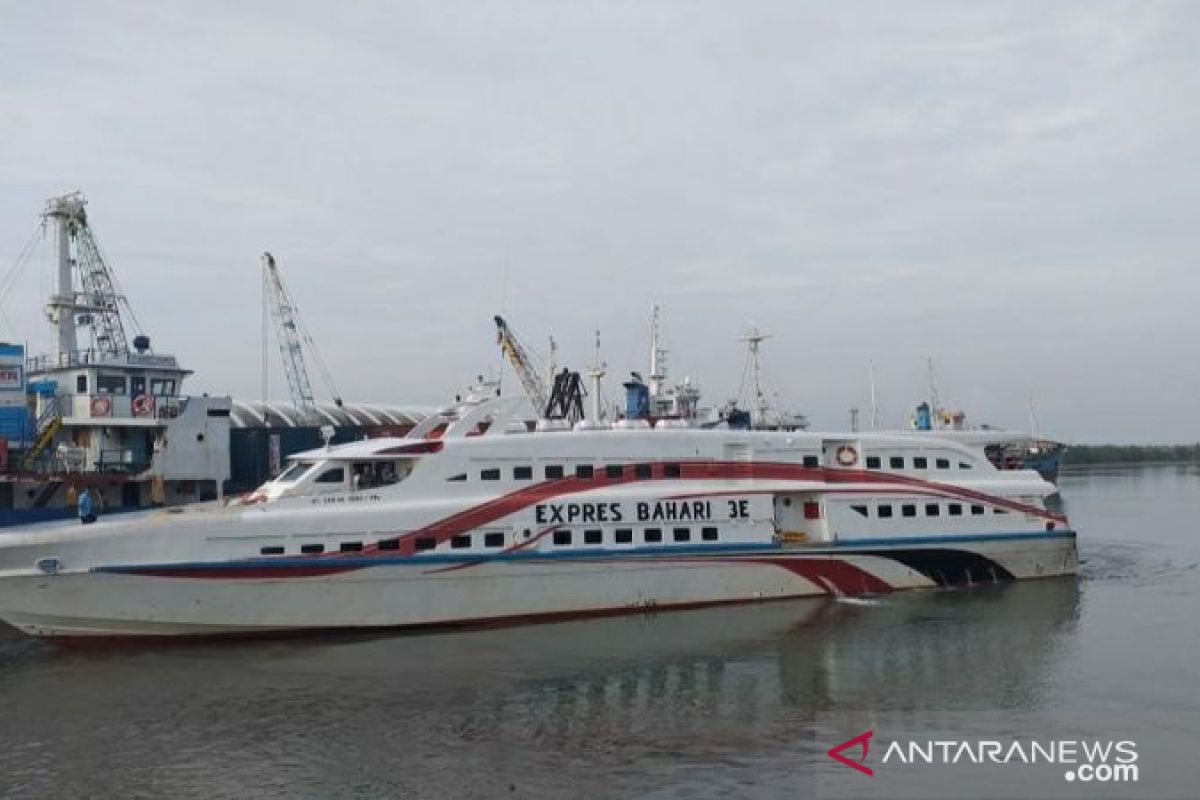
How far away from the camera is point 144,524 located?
18656mm

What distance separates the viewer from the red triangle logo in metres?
12.3

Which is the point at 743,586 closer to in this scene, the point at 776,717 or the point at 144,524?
the point at 776,717

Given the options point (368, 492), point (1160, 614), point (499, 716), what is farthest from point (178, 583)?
point (1160, 614)

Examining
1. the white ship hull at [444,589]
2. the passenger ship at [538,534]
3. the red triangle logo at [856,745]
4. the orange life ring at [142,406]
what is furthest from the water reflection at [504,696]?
the orange life ring at [142,406]

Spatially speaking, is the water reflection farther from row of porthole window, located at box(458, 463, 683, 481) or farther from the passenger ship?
row of porthole window, located at box(458, 463, 683, 481)

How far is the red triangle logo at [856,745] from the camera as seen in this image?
40.3 feet

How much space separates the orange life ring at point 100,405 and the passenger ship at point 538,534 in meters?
17.4

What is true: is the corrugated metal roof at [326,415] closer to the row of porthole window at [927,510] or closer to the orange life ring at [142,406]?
the orange life ring at [142,406]

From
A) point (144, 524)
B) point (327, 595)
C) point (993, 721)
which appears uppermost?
point (144, 524)

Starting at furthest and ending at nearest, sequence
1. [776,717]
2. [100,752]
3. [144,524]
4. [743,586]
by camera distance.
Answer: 1. [743,586]
2. [144,524]
3. [776,717]
4. [100,752]

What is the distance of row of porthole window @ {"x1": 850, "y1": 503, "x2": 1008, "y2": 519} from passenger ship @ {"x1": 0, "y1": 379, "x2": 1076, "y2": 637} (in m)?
0.05

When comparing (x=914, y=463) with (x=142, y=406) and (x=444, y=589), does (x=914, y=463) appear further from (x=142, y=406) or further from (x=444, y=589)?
(x=142, y=406)

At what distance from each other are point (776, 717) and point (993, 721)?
10.0ft

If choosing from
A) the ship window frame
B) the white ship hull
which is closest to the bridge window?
the ship window frame
